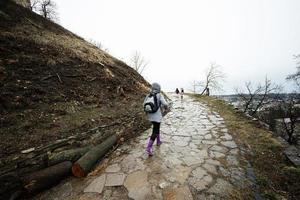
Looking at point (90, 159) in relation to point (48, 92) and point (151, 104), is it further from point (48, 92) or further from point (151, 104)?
point (48, 92)

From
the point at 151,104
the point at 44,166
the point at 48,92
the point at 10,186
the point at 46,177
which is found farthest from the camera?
the point at 48,92

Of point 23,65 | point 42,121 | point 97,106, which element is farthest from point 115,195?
point 23,65

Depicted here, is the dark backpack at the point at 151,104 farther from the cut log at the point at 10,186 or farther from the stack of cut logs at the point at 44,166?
the cut log at the point at 10,186

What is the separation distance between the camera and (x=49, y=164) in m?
3.46

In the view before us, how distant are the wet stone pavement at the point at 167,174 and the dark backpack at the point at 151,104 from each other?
1.17 metres

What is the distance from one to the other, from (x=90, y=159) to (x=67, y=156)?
1.58 ft

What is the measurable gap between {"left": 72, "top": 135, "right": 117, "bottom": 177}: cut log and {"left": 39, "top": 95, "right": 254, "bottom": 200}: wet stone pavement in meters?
0.17

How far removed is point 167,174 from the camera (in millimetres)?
3549

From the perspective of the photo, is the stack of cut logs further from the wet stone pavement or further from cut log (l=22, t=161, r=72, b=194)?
the wet stone pavement

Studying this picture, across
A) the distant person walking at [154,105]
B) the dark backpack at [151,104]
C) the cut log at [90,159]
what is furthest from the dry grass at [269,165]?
the cut log at [90,159]

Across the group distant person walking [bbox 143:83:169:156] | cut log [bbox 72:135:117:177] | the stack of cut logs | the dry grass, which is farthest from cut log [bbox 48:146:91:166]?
the dry grass

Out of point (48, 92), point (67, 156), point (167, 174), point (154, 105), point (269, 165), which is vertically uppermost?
point (48, 92)

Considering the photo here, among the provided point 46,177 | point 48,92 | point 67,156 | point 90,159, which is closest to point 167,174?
point 90,159

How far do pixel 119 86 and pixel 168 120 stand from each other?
2.97 meters
